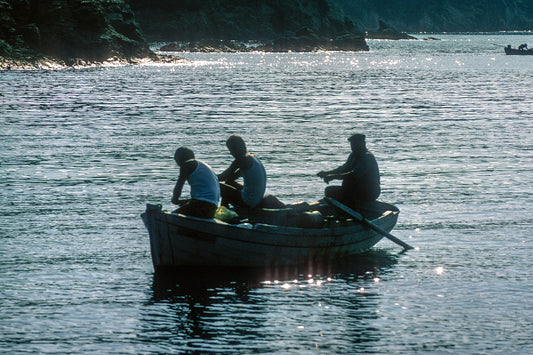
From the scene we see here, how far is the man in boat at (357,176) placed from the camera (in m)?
18.0

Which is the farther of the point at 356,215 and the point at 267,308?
the point at 356,215

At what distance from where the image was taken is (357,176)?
1822 cm

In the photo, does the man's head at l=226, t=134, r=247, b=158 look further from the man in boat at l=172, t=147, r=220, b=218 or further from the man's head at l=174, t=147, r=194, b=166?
the man's head at l=174, t=147, r=194, b=166

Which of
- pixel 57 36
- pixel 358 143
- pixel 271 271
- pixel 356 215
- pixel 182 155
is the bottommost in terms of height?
pixel 271 271

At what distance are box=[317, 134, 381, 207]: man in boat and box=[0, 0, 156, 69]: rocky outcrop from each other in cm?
8797

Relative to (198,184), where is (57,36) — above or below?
above

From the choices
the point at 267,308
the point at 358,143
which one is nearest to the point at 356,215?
the point at 358,143

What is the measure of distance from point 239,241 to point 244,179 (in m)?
1.46

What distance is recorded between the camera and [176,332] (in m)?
12.8

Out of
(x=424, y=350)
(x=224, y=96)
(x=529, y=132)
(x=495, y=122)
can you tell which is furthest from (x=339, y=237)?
(x=224, y=96)

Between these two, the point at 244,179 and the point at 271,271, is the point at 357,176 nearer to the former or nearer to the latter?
the point at 244,179

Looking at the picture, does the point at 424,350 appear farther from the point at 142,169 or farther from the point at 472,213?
the point at 142,169

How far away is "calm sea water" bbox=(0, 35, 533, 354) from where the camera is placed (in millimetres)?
12703

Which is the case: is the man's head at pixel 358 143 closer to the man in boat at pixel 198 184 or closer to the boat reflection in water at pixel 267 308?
the boat reflection in water at pixel 267 308
